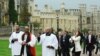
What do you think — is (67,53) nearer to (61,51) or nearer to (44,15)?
(61,51)

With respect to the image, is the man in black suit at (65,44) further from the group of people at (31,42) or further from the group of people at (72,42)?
the group of people at (31,42)

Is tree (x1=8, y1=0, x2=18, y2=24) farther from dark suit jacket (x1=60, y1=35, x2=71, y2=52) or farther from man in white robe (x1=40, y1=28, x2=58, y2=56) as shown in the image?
man in white robe (x1=40, y1=28, x2=58, y2=56)

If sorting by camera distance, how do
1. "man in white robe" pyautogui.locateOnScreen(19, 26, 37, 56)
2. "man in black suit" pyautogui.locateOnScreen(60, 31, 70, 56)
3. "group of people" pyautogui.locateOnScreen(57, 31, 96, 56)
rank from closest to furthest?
"man in white robe" pyautogui.locateOnScreen(19, 26, 37, 56)
"group of people" pyautogui.locateOnScreen(57, 31, 96, 56)
"man in black suit" pyautogui.locateOnScreen(60, 31, 70, 56)

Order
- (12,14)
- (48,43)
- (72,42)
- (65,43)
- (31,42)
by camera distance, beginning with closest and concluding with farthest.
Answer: (31,42) < (48,43) < (72,42) < (65,43) < (12,14)

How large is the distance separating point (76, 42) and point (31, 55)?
497 centimetres

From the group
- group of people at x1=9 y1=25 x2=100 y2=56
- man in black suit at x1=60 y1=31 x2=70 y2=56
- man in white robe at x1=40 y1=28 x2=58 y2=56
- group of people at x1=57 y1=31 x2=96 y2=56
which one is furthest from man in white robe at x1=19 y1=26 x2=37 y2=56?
man in black suit at x1=60 y1=31 x2=70 y2=56

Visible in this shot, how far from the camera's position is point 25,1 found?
13912 cm

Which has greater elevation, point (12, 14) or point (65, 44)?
point (65, 44)

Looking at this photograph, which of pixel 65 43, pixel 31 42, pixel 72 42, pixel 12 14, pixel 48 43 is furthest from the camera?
pixel 12 14

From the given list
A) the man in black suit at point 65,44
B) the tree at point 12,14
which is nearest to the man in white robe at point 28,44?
the man in black suit at point 65,44

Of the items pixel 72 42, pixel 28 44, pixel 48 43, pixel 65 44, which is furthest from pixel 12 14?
pixel 28 44

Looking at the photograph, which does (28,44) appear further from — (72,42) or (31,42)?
(72,42)

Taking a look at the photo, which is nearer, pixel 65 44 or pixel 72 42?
pixel 72 42

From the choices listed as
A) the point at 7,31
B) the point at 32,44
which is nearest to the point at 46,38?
the point at 32,44
